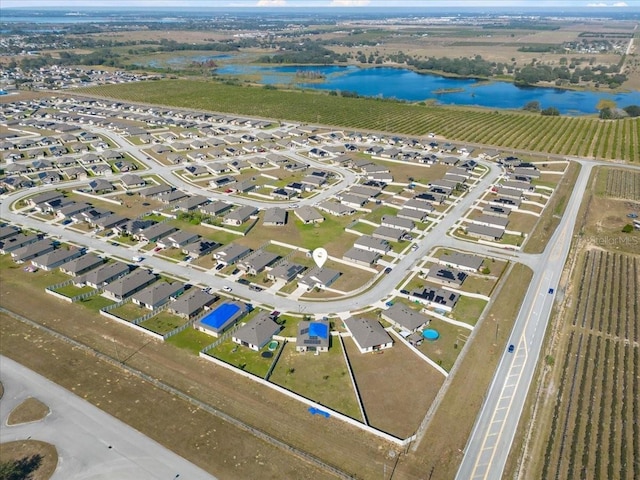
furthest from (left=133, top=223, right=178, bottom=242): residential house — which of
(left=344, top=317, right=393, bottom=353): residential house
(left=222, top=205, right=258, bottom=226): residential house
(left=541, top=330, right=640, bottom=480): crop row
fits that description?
(left=541, top=330, right=640, bottom=480): crop row

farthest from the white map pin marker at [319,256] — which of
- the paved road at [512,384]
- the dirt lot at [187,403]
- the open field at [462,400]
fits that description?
the paved road at [512,384]

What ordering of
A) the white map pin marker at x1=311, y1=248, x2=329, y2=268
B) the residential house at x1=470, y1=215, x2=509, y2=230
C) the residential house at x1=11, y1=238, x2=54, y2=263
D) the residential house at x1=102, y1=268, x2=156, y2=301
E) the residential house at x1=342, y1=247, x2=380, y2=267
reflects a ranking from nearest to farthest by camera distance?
the residential house at x1=102, y1=268, x2=156, y2=301
the white map pin marker at x1=311, y1=248, x2=329, y2=268
the residential house at x1=342, y1=247, x2=380, y2=267
the residential house at x1=11, y1=238, x2=54, y2=263
the residential house at x1=470, y1=215, x2=509, y2=230

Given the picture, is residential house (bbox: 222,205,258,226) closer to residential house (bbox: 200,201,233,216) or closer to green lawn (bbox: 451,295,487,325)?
residential house (bbox: 200,201,233,216)

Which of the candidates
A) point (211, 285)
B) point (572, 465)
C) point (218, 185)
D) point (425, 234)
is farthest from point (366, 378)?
point (218, 185)

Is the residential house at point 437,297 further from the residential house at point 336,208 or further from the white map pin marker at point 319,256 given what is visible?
the residential house at point 336,208

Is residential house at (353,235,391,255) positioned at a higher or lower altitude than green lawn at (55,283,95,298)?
higher

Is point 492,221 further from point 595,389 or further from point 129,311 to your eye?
A: point 129,311

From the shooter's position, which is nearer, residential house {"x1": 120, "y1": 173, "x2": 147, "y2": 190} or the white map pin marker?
the white map pin marker
